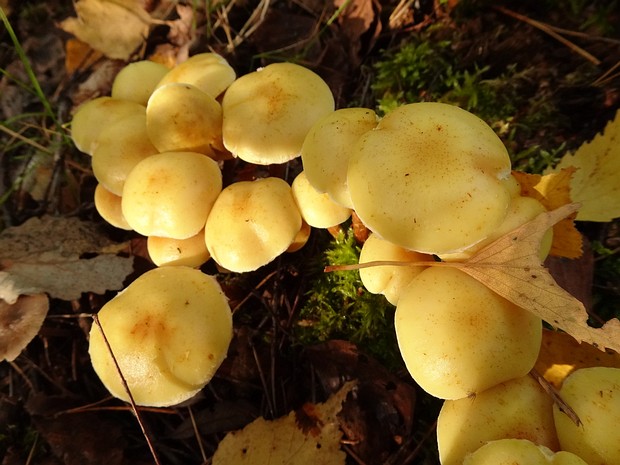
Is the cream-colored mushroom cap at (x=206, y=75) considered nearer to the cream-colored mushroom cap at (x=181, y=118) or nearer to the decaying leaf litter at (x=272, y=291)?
the cream-colored mushroom cap at (x=181, y=118)

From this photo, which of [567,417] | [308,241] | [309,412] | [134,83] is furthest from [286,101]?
[567,417]

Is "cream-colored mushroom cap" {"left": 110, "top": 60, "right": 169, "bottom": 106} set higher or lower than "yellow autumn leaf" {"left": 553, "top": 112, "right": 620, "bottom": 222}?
lower

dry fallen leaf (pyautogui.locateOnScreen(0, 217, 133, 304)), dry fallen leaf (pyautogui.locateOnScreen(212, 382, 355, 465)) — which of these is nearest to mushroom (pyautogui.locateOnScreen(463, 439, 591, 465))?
dry fallen leaf (pyautogui.locateOnScreen(212, 382, 355, 465))

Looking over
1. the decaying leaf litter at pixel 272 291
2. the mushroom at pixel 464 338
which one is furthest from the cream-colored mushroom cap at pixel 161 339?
the mushroom at pixel 464 338

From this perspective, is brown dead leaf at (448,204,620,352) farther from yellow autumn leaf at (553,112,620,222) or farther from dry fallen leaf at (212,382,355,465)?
dry fallen leaf at (212,382,355,465)

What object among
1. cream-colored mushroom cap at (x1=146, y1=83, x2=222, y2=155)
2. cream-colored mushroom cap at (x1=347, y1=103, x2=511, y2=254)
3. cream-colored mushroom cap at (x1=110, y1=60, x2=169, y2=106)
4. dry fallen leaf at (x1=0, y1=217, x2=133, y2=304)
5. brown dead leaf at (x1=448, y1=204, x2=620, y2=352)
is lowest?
dry fallen leaf at (x1=0, y1=217, x2=133, y2=304)

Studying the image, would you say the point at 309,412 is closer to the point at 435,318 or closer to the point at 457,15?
the point at 435,318
